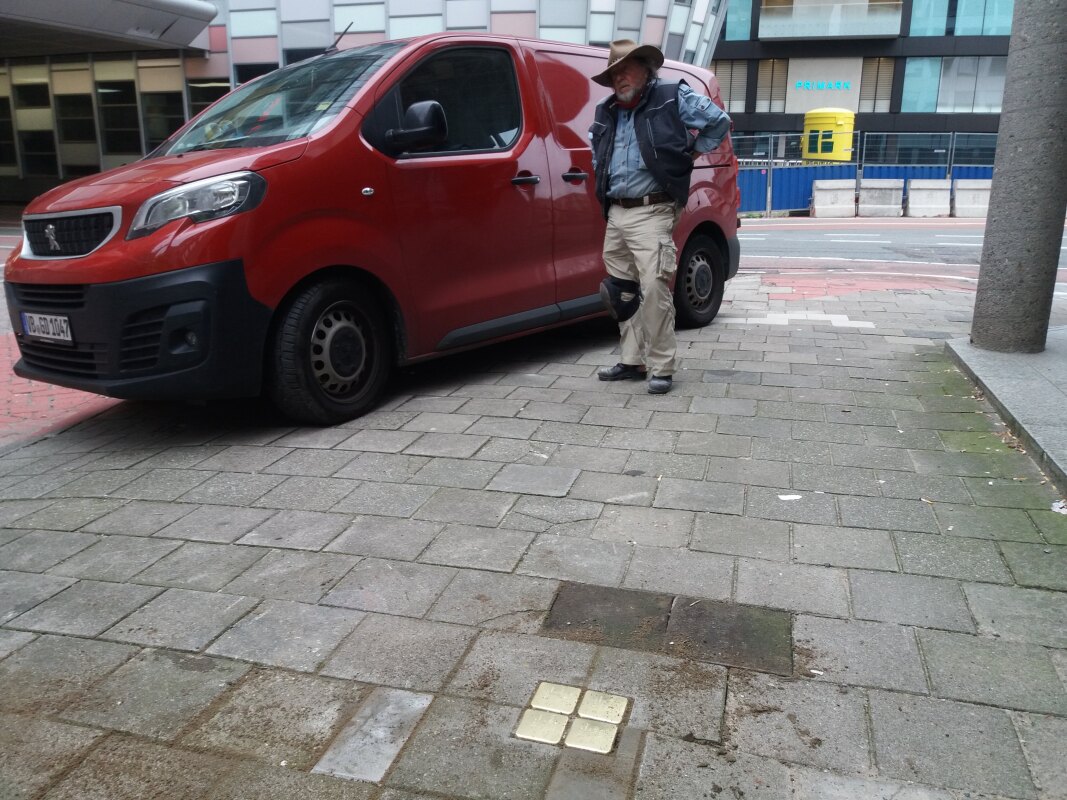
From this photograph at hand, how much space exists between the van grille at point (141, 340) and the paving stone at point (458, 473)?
4.48ft

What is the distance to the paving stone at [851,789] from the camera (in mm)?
1996

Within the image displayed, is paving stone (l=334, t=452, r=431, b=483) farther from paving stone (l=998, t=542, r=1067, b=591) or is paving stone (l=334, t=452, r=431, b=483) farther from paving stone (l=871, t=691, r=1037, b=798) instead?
paving stone (l=998, t=542, r=1067, b=591)

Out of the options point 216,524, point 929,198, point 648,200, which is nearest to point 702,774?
point 216,524

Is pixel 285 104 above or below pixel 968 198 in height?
above

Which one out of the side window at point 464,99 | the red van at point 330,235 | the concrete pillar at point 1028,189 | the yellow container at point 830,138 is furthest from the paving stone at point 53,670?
the yellow container at point 830,138

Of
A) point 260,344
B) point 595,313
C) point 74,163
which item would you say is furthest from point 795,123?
point 260,344

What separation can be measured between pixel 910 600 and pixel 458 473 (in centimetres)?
195

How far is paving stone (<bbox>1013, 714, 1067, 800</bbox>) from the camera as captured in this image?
200 cm

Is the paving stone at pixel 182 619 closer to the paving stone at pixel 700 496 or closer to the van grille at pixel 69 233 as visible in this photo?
the paving stone at pixel 700 496

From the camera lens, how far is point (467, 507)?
362cm

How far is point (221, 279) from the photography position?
4.13m

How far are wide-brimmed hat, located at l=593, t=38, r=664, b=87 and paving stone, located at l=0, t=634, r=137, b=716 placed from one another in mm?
3847

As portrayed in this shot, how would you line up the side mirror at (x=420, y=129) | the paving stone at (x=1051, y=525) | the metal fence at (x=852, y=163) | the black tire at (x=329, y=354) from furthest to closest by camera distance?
the metal fence at (x=852, y=163) → the side mirror at (x=420, y=129) → the black tire at (x=329, y=354) → the paving stone at (x=1051, y=525)

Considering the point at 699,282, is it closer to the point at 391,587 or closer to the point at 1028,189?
the point at 1028,189
